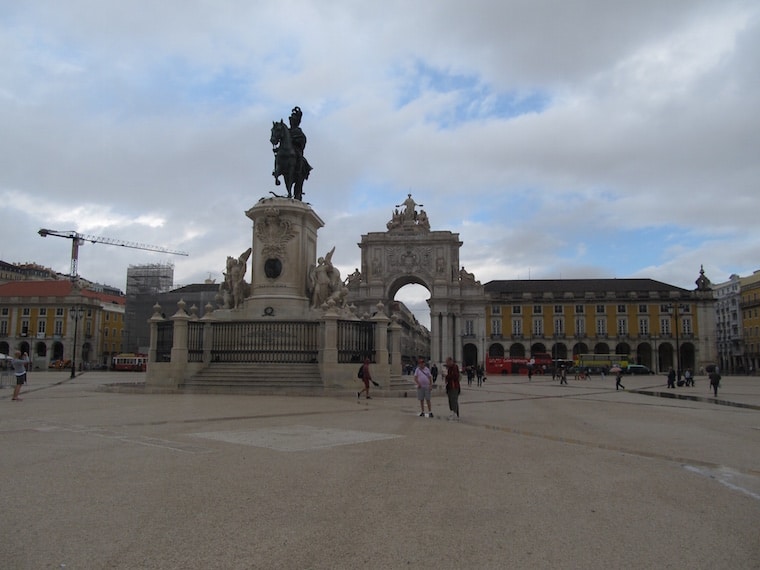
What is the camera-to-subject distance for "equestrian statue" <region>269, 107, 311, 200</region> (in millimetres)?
22875

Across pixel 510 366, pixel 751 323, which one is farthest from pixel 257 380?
pixel 751 323

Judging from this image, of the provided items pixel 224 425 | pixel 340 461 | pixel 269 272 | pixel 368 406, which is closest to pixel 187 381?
pixel 269 272

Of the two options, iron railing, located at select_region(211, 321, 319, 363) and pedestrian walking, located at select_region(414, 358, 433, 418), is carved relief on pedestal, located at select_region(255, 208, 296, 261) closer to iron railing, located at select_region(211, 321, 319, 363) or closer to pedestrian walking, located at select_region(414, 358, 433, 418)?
iron railing, located at select_region(211, 321, 319, 363)

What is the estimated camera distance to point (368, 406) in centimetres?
1623

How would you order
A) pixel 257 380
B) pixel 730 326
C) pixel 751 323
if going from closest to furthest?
pixel 257 380, pixel 751 323, pixel 730 326

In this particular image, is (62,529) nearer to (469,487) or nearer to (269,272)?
(469,487)

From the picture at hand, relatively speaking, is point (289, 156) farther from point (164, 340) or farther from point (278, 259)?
point (164, 340)

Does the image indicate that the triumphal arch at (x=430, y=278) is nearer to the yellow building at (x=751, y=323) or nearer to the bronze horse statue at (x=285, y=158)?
the yellow building at (x=751, y=323)

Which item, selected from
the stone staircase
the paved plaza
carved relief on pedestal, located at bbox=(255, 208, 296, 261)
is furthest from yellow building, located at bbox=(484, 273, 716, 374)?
the paved plaza

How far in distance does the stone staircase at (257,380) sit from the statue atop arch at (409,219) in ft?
262

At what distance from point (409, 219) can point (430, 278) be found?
1099 cm

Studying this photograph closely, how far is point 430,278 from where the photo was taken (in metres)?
96.6

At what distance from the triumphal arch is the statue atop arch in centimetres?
24

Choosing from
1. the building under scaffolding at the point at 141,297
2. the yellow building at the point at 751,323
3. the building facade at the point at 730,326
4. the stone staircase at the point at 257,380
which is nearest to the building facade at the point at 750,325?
the yellow building at the point at 751,323
